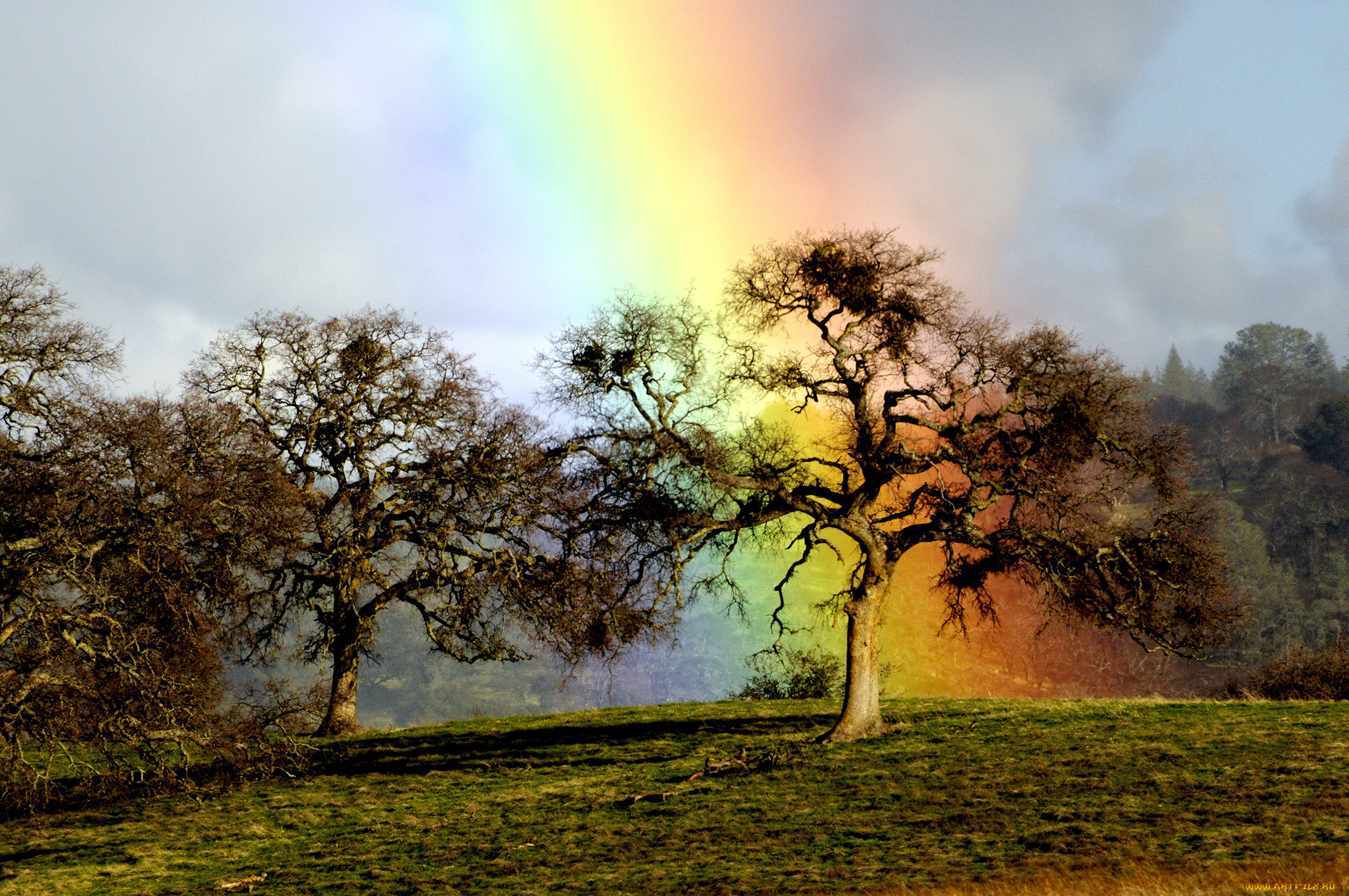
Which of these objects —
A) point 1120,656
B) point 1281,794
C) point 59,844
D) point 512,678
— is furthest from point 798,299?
point 512,678

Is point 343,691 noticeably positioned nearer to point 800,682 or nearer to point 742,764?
point 742,764

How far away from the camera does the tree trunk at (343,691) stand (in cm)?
2988

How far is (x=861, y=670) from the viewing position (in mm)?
23828

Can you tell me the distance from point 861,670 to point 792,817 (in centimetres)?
707

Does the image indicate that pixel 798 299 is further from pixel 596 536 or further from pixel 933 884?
pixel 933 884

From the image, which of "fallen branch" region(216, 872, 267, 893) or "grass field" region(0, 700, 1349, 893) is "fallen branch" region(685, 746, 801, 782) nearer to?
"grass field" region(0, 700, 1349, 893)

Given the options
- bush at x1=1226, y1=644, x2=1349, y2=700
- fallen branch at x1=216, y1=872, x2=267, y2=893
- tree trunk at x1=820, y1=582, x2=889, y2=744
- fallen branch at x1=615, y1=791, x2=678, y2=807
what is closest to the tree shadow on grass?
tree trunk at x1=820, y1=582, x2=889, y2=744

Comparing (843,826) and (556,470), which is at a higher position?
(556,470)

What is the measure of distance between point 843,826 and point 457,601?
53.8 ft

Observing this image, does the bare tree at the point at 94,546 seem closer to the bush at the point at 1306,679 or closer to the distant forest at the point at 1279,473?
the bush at the point at 1306,679

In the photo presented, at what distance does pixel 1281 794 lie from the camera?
15352 millimetres

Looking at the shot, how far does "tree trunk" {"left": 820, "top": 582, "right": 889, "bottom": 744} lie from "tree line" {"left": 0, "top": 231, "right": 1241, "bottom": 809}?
8cm

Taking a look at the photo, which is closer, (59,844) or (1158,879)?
(1158,879)

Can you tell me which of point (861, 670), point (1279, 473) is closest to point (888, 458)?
point (861, 670)
